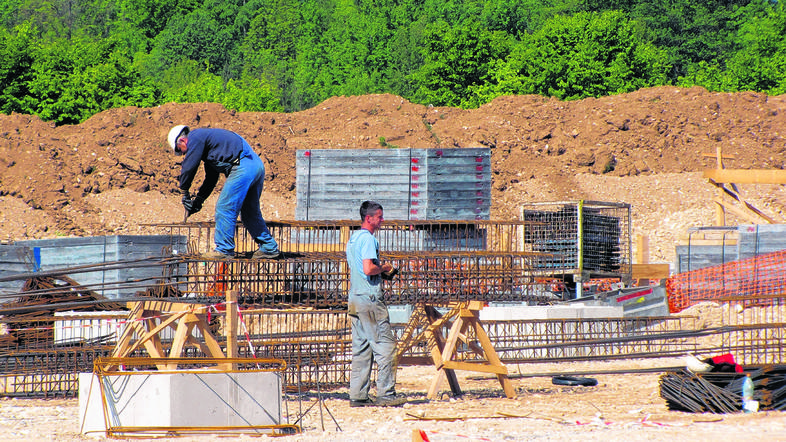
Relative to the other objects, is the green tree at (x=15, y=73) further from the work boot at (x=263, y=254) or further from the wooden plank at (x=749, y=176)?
the work boot at (x=263, y=254)

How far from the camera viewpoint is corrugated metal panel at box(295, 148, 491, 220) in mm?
19312

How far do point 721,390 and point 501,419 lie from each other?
6.51ft

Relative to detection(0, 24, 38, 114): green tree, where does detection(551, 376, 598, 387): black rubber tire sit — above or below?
below

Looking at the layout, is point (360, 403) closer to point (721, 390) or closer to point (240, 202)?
point (240, 202)

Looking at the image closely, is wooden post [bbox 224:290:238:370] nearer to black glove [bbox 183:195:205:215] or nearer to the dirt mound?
black glove [bbox 183:195:205:215]

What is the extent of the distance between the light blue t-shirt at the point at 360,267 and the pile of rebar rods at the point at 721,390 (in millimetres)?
2682

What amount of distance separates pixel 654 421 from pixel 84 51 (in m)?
43.8

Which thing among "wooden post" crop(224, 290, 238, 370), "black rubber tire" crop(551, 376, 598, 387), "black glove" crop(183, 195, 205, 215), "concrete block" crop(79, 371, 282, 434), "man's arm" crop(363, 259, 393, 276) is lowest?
"black rubber tire" crop(551, 376, 598, 387)

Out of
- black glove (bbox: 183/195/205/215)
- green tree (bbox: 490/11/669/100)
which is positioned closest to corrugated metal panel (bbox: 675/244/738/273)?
black glove (bbox: 183/195/205/215)

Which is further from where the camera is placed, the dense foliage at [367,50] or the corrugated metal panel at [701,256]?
the dense foliage at [367,50]

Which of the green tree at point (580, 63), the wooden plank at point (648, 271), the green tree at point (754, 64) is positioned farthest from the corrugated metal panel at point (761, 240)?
the green tree at point (754, 64)

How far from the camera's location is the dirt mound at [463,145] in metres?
28.8

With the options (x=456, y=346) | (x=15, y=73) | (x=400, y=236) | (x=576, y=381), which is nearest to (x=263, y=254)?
(x=456, y=346)

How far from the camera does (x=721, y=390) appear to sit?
7836mm
